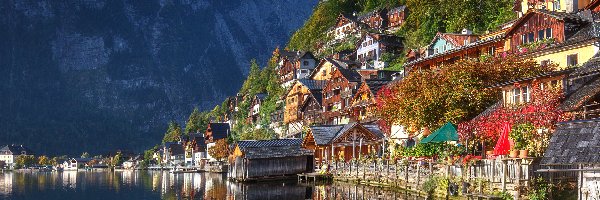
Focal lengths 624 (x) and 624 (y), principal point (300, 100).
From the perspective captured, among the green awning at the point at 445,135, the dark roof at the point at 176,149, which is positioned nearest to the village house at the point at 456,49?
the green awning at the point at 445,135

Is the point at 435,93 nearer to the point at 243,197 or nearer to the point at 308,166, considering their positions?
the point at 243,197

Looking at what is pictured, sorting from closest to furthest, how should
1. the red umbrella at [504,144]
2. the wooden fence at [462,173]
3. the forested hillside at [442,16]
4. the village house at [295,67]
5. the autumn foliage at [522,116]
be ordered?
the wooden fence at [462,173]
the red umbrella at [504,144]
the autumn foliage at [522,116]
the forested hillside at [442,16]
the village house at [295,67]

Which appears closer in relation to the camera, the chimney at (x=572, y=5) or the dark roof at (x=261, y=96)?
the chimney at (x=572, y=5)

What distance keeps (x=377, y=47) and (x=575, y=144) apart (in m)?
81.5

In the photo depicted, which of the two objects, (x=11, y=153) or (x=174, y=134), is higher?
(x=174, y=134)

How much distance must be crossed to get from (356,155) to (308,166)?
5.67 m

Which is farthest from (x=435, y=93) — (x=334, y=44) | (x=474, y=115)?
(x=334, y=44)

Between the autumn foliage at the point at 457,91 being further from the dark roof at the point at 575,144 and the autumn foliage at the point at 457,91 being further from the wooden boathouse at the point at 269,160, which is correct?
the wooden boathouse at the point at 269,160

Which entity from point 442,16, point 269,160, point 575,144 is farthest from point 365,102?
point 575,144

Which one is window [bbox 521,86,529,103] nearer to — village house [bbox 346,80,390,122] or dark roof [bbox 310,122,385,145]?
dark roof [bbox 310,122,385,145]

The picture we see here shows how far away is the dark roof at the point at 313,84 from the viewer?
97000 millimetres

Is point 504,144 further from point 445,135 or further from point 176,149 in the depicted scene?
point 176,149

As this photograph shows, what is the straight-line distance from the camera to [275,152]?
6359 centimetres

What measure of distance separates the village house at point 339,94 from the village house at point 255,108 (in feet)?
87.5
